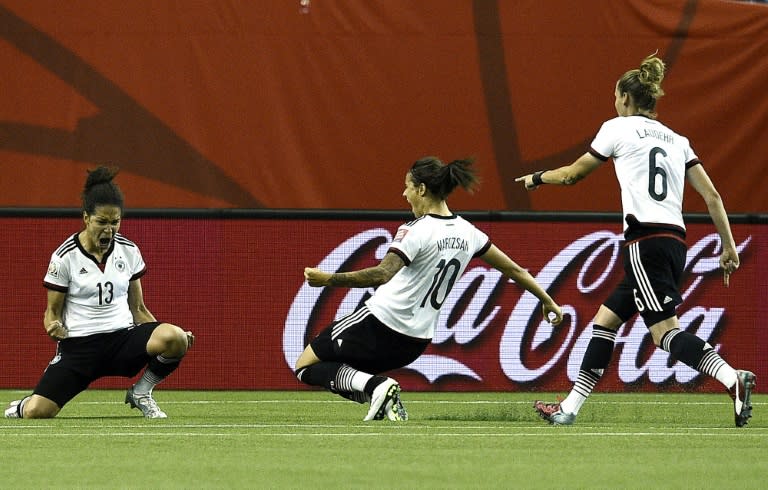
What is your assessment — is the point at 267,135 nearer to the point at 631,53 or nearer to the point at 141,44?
the point at 141,44

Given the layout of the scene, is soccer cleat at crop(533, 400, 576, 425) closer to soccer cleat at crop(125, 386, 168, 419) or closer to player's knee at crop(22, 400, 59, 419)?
soccer cleat at crop(125, 386, 168, 419)

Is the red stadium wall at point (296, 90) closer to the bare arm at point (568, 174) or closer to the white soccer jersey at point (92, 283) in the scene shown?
the white soccer jersey at point (92, 283)

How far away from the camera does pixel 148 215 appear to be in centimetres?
1294

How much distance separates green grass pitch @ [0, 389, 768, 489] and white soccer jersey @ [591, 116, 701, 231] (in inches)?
46.7

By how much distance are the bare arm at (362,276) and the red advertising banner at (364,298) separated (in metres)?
4.13

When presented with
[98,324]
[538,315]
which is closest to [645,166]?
[98,324]

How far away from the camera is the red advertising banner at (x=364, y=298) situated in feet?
42.2

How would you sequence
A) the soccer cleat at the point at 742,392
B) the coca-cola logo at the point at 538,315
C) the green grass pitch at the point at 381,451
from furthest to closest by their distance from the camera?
the coca-cola logo at the point at 538,315, the soccer cleat at the point at 742,392, the green grass pitch at the point at 381,451

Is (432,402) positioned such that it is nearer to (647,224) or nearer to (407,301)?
(407,301)

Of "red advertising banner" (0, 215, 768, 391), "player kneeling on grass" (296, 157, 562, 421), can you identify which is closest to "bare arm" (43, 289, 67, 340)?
"player kneeling on grass" (296, 157, 562, 421)

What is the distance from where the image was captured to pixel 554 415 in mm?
8695

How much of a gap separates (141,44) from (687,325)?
215 inches

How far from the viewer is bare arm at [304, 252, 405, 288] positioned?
27.0 feet

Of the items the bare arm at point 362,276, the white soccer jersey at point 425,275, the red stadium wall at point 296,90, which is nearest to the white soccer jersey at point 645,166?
the white soccer jersey at point 425,275
